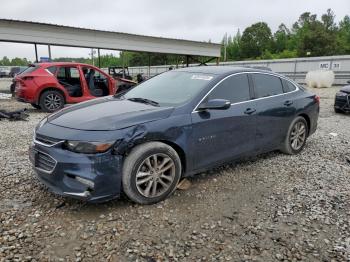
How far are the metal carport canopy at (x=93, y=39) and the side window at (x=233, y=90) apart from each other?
16442 mm

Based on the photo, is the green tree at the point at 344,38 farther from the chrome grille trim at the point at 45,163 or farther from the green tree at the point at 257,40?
the chrome grille trim at the point at 45,163

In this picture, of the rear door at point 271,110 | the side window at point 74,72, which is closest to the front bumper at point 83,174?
the rear door at point 271,110

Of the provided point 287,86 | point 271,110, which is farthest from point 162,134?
point 287,86

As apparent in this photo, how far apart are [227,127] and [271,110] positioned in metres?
1.11

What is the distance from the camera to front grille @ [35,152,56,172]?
138 inches

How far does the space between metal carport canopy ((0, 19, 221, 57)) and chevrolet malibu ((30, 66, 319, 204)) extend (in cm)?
1551

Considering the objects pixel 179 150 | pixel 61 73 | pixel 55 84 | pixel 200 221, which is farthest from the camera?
pixel 61 73

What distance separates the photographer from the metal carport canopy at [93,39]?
17.8m

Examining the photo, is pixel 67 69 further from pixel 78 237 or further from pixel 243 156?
pixel 78 237

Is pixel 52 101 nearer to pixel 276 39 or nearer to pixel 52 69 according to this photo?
Result: pixel 52 69

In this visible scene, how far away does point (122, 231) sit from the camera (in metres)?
3.30

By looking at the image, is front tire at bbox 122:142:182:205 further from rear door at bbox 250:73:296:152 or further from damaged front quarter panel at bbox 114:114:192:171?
rear door at bbox 250:73:296:152

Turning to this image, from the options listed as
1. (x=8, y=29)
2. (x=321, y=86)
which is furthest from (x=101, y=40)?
(x=321, y=86)

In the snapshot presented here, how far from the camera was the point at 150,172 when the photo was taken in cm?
377
